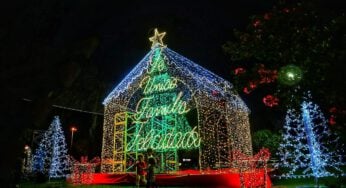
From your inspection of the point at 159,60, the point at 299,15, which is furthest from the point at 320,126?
the point at 299,15

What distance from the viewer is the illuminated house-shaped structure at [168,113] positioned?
674 inches

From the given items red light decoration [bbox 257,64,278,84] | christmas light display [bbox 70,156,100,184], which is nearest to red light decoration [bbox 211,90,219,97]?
christmas light display [bbox 70,156,100,184]

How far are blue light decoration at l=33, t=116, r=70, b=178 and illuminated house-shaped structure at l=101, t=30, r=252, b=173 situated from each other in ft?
28.5

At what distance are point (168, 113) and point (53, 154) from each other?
13.5m

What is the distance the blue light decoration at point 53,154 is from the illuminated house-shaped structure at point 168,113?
342 inches

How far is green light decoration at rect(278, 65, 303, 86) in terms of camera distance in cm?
613

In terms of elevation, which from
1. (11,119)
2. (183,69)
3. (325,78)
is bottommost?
(11,119)

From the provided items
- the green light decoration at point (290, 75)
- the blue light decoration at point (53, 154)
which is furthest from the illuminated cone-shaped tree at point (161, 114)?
the green light decoration at point (290, 75)

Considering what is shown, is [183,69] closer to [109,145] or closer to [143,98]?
[143,98]

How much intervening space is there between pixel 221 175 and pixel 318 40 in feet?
32.4

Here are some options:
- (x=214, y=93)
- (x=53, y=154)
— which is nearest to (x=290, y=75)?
(x=214, y=93)

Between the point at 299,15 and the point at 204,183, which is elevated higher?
the point at 299,15

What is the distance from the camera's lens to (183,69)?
1734 cm

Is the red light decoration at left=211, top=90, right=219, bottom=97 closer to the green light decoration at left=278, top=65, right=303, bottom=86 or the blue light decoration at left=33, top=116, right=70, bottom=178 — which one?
the green light decoration at left=278, top=65, right=303, bottom=86
